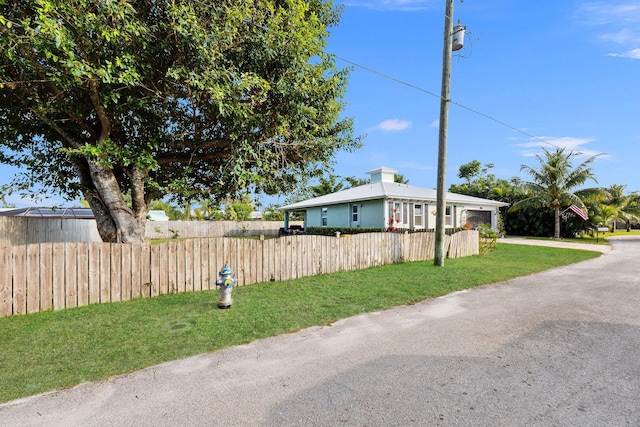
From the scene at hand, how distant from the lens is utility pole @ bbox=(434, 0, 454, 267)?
1020 centimetres

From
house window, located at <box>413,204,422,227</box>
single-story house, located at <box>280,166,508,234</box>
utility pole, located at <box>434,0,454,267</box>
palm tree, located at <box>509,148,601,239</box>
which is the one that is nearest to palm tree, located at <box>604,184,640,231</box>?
palm tree, located at <box>509,148,601,239</box>

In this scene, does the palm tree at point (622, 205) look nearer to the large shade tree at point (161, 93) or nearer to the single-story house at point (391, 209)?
the single-story house at point (391, 209)

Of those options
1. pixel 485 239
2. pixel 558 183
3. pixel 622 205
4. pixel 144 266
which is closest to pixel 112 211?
pixel 144 266

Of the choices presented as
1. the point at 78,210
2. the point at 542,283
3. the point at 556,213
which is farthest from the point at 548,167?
the point at 78,210

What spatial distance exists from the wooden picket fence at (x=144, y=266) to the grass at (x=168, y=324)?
0.32m

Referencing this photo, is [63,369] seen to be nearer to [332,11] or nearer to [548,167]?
[332,11]

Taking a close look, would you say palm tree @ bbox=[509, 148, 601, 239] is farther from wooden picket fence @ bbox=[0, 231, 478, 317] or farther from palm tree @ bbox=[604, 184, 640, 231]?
wooden picket fence @ bbox=[0, 231, 478, 317]

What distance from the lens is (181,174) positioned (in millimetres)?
8586

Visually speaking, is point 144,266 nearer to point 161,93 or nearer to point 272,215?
point 161,93

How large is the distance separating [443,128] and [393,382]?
9106 mm

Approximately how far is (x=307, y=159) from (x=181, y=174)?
3397 millimetres

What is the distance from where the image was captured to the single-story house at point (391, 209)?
19422 mm

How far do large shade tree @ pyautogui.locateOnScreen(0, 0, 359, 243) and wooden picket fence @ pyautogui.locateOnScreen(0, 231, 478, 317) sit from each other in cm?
134

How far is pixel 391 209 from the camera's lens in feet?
63.6
